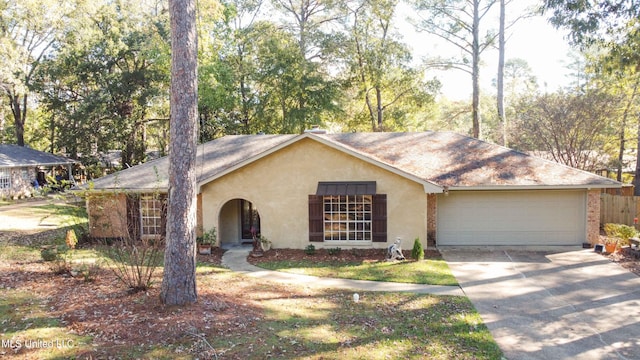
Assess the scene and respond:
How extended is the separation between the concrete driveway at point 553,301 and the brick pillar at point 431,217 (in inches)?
47.4

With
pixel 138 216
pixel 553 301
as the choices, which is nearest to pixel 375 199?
pixel 553 301

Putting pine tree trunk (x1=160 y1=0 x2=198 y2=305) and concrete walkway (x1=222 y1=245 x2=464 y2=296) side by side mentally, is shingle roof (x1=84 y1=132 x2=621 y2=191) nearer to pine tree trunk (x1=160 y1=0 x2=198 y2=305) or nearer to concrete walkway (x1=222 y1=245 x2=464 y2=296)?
concrete walkway (x1=222 y1=245 x2=464 y2=296)

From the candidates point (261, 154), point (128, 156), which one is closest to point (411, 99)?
point (261, 154)

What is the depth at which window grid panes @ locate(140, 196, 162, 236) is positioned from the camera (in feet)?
53.3

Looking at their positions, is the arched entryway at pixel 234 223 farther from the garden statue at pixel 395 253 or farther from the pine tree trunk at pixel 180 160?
the pine tree trunk at pixel 180 160

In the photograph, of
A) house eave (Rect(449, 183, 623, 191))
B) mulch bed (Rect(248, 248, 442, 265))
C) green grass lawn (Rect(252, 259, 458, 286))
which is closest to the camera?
green grass lawn (Rect(252, 259, 458, 286))

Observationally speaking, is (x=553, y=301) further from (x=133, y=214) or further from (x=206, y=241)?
(x=133, y=214)

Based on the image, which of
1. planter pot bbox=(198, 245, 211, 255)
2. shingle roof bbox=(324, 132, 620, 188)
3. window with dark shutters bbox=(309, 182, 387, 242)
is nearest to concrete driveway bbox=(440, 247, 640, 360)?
shingle roof bbox=(324, 132, 620, 188)

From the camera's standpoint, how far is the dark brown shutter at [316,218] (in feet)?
48.9

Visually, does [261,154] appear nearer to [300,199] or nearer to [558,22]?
[300,199]

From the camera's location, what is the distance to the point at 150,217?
53.8ft

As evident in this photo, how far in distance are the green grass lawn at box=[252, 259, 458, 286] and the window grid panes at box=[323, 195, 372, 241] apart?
1.67 m

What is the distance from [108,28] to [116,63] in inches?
112

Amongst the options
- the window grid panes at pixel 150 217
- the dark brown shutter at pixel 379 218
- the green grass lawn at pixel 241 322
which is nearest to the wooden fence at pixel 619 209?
the dark brown shutter at pixel 379 218
